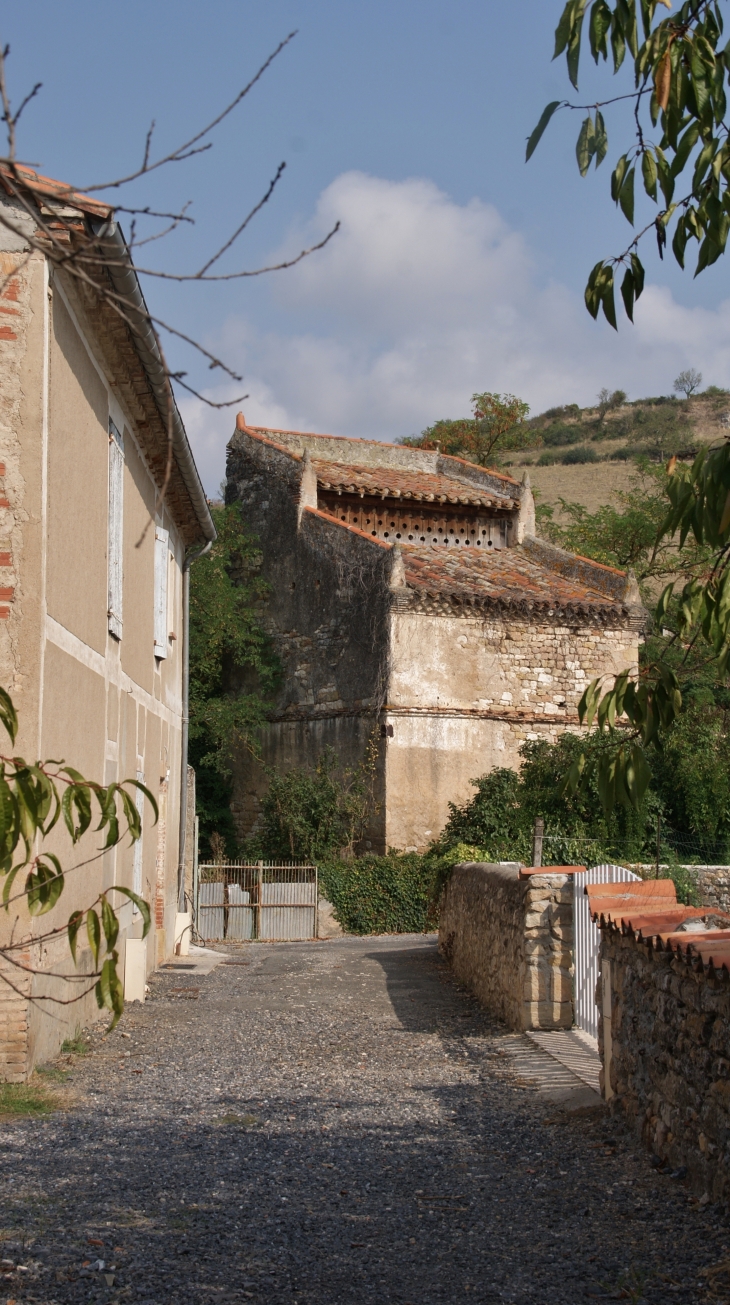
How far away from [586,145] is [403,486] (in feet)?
67.0

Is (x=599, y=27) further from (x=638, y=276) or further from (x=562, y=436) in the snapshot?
(x=562, y=436)

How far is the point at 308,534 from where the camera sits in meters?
22.2

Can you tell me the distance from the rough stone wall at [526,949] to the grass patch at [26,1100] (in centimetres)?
375

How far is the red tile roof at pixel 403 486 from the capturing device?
2311cm

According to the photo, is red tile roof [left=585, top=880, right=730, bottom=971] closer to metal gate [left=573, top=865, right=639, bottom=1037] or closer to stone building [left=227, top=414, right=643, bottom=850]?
metal gate [left=573, top=865, right=639, bottom=1037]

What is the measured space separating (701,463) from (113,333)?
6.58 m

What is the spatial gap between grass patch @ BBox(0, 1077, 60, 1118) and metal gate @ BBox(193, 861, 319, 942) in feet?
38.1

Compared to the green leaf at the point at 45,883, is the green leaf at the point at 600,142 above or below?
above

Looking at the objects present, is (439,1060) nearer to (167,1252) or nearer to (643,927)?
(643,927)

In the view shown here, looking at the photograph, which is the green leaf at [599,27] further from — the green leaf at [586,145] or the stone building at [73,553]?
the stone building at [73,553]

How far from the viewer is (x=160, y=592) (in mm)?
13273

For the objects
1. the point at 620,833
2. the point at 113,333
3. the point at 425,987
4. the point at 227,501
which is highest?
the point at 227,501

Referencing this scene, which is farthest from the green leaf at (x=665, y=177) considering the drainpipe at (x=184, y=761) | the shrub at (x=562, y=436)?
the shrub at (x=562, y=436)

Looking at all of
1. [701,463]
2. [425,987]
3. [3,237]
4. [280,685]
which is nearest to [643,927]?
[701,463]
